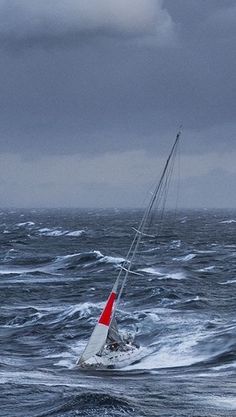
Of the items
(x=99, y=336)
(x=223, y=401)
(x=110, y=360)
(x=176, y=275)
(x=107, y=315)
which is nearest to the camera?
(x=223, y=401)

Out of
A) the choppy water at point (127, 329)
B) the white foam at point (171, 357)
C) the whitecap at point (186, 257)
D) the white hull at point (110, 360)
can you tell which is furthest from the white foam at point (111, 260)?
the white hull at point (110, 360)

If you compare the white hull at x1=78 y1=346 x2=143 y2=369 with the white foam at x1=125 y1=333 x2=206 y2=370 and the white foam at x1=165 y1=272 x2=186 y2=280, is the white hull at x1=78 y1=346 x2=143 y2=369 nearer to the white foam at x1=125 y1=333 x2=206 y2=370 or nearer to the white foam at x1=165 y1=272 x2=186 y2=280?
the white foam at x1=125 y1=333 x2=206 y2=370

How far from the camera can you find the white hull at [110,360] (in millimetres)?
44381

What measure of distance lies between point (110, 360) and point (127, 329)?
12.7 m

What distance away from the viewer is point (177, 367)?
4541cm

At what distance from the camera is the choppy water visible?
3488cm

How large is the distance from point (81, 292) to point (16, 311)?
12.9 metres

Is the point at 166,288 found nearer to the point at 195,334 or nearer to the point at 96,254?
the point at 195,334

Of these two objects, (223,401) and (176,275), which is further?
(176,275)

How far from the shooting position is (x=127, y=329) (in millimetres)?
57656

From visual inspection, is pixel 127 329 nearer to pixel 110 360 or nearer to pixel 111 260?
pixel 110 360

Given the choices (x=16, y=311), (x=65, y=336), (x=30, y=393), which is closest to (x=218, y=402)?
(x=30, y=393)

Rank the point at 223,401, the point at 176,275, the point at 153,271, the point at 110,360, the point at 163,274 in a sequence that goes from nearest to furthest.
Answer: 1. the point at 223,401
2. the point at 110,360
3. the point at 176,275
4. the point at 163,274
5. the point at 153,271

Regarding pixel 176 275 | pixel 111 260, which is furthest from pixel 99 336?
pixel 111 260
